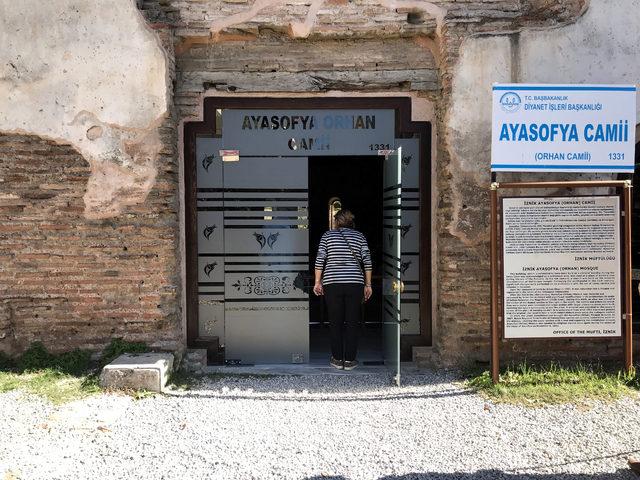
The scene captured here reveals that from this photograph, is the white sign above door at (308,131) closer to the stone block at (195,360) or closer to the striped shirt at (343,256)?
the striped shirt at (343,256)

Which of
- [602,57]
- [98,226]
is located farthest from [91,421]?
[602,57]

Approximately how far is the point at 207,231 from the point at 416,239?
2.20m

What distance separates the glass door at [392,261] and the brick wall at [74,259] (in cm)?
214

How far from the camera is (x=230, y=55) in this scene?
244 inches

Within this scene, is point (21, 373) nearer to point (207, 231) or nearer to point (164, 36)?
point (207, 231)

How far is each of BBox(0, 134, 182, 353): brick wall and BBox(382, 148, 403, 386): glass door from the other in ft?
7.01

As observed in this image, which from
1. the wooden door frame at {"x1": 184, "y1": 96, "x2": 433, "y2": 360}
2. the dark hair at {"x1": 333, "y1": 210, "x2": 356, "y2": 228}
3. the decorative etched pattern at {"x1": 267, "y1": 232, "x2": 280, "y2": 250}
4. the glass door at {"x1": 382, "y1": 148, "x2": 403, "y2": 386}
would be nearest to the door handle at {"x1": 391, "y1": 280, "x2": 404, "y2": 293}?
the glass door at {"x1": 382, "y1": 148, "x2": 403, "y2": 386}

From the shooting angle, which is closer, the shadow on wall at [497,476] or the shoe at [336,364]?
the shadow on wall at [497,476]

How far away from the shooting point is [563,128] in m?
5.20

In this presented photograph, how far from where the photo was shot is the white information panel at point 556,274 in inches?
212

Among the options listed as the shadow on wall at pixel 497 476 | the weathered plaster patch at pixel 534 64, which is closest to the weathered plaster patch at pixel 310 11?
the weathered plaster patch at pixel 534 64

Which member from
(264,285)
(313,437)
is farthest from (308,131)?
(313,437)

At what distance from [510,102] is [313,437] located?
3.20 metres

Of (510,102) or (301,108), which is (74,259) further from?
(510,102)
